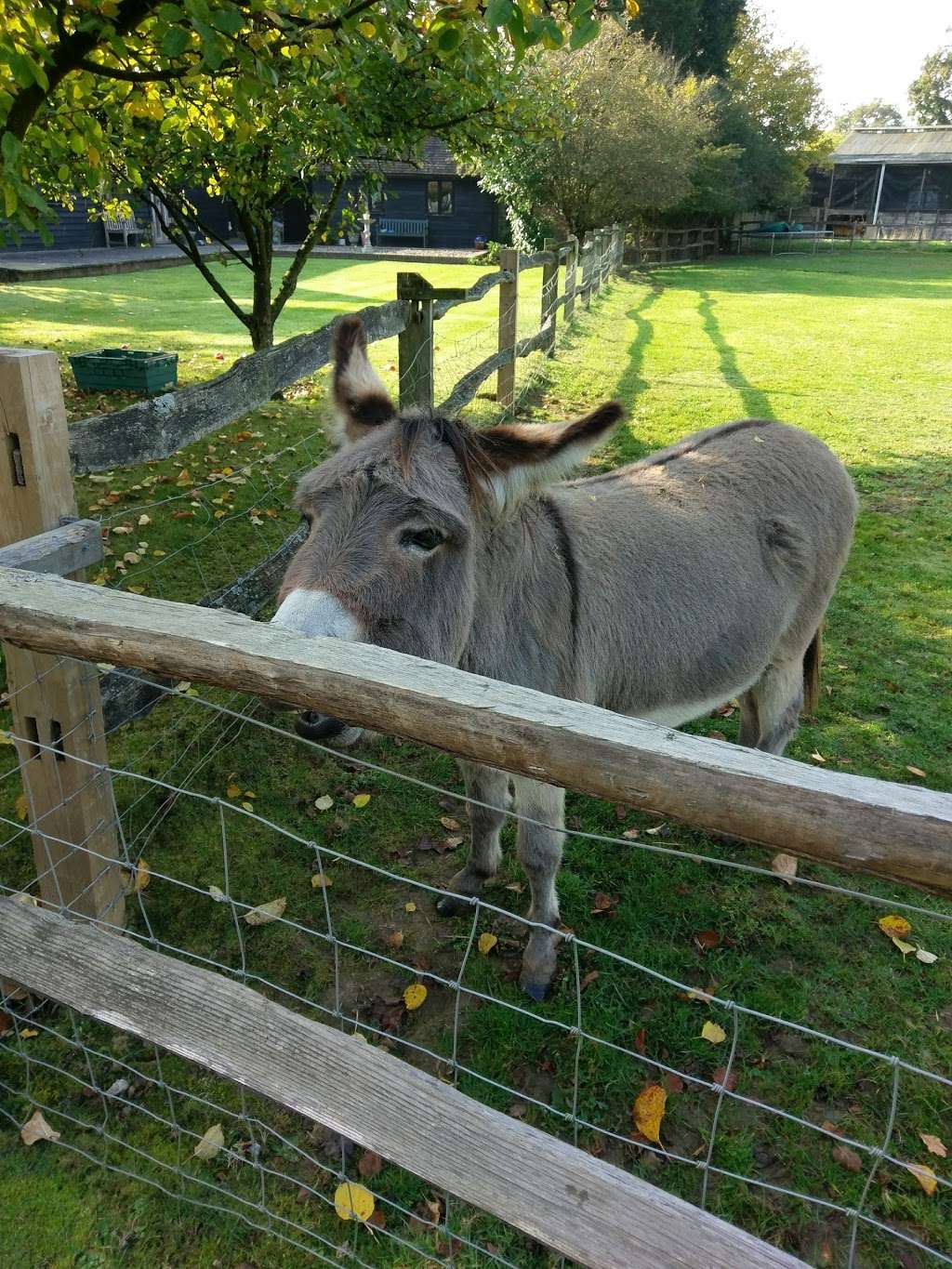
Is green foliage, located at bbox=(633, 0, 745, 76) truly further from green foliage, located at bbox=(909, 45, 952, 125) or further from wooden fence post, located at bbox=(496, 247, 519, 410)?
green foliage, located at bbox=(909, 45, 952, 125)

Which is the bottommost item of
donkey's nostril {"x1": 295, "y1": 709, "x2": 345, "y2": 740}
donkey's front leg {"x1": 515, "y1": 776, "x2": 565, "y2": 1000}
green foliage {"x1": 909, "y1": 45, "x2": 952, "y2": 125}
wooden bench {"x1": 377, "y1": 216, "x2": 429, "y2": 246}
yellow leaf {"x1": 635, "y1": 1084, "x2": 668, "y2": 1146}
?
yellow leaf {"x1": 635, "y1": 1084, "x2": 668, "y2": 1146}

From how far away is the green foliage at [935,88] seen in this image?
254ft

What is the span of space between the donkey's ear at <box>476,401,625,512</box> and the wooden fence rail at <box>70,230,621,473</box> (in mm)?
1350

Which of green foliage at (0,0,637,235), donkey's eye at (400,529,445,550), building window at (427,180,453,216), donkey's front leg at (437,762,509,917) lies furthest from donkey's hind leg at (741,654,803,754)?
building window at (427,180,453,216)

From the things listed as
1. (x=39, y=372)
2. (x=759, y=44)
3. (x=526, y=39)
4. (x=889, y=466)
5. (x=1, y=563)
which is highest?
(x=759, y=44)

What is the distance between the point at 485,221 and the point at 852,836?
40233mm

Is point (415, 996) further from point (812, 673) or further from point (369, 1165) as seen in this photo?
point (812, 673)

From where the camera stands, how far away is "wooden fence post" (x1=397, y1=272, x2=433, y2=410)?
5.35 meters

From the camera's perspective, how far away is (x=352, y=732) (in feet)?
7.55

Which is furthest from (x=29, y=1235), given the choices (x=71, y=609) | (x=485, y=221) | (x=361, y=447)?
(x=485, y=221)

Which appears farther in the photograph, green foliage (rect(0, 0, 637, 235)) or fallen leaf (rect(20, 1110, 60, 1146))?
green foliage (rect(0, 0, 637, 235))

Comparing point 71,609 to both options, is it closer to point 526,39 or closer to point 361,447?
point 361,447

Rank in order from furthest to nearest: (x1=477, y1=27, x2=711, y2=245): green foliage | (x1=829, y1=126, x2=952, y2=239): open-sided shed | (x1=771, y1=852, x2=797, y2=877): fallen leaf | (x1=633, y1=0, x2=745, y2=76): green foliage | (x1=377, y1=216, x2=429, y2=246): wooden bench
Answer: (x1=829, y1=126, x2=952, y2=239): open-sided shed
(x1=633, y1=0, x2=745, y2=76): green foliage
(x1=377, y1=216, x2=429, y2=246): wooden bench
(x1=477, y1=27, x2=711, y2=245): green foliage
(x1=771, y1=852, x2=797, y2=877): fallen leaf

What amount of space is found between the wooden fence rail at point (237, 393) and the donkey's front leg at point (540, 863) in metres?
1.92
